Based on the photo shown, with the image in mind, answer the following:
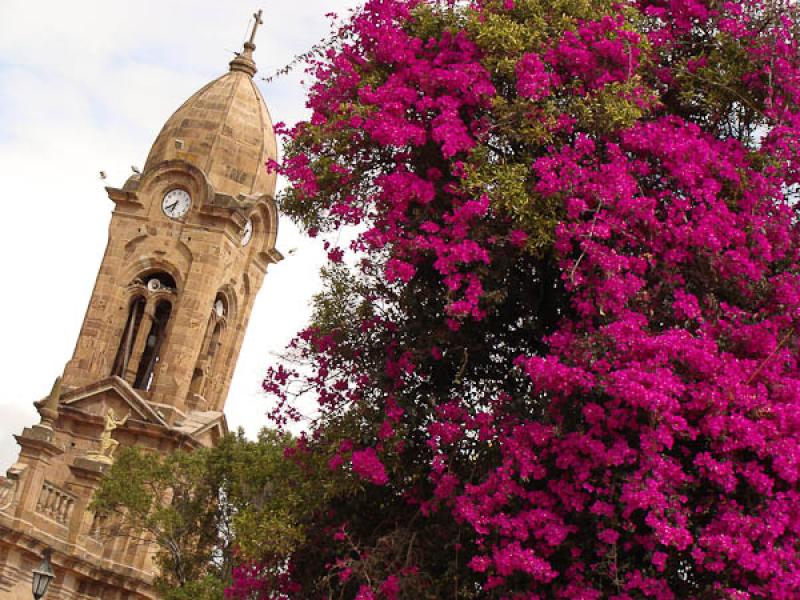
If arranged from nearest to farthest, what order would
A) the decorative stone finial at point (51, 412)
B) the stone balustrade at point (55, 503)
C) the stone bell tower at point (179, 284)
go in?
1. the decorative stone finial at point (51, 412)
2. the stone balustrade at point (55, 503)
3. the stone bell tower at point (179, 284)

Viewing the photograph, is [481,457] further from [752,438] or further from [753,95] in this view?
[753,95]

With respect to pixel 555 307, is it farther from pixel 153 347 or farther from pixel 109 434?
pixel 153 347

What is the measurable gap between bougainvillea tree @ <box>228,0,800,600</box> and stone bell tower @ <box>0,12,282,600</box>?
73.8 feet

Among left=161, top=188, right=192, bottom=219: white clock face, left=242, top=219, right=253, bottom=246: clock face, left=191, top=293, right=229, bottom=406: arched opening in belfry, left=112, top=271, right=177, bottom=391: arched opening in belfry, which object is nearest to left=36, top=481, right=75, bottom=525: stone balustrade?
left=112, top=271, right=177, bottom=391: arched opening in belfry

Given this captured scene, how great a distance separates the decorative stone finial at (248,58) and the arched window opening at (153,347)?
7.85 m

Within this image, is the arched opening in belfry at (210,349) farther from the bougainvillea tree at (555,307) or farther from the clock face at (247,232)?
the bougainvillea tree at (555,307)

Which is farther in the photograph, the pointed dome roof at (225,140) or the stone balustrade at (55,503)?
the pointed dome roof at (225,140)

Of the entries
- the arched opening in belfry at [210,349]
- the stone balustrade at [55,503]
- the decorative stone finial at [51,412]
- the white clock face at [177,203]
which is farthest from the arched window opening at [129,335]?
the stone balustrade at [55,503]

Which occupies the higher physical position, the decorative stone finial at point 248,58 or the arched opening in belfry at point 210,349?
the decorative stone finial at point 248,58

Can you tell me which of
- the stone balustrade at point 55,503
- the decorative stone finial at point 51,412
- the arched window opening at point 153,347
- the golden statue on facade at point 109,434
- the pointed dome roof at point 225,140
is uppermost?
the pointed dome roof at point 225,140

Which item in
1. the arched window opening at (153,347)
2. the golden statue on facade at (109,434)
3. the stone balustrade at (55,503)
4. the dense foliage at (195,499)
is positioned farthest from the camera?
the arched window opening at (153,347)

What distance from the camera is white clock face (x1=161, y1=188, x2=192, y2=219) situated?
3994 centimetres

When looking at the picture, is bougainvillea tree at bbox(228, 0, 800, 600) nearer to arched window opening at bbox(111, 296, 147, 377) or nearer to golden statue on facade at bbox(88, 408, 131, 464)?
golden statue on facade at bbox(88, 408, 131, 464)

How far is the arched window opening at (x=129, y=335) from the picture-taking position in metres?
38.7
